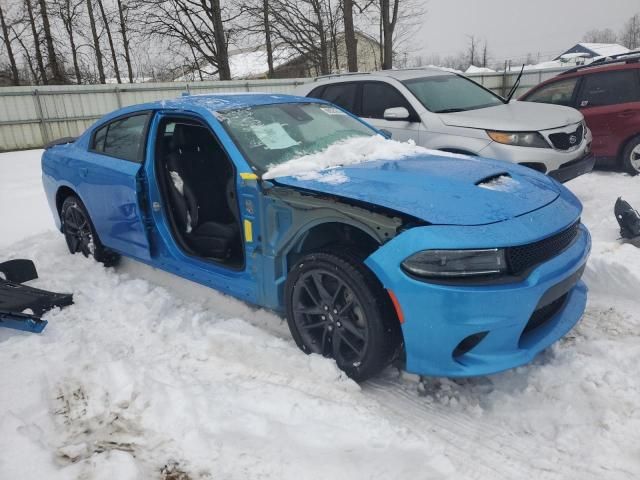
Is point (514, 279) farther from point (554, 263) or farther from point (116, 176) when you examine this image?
point (116, 176)

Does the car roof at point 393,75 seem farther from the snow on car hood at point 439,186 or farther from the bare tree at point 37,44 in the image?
the bare tree at point 37,44

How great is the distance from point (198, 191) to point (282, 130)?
36.9 inches

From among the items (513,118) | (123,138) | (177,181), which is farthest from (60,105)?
(513,118)

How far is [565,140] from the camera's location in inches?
216

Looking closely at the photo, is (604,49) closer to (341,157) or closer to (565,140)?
(565,140)

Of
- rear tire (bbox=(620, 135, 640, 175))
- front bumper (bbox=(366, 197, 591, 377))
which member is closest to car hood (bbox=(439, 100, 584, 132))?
rear tire (bbox=(620, 135, 640, 175))

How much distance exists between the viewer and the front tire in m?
2.42

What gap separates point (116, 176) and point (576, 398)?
346 centimetres

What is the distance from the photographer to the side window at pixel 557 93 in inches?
305

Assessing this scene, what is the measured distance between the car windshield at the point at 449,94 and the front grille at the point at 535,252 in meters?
3.61

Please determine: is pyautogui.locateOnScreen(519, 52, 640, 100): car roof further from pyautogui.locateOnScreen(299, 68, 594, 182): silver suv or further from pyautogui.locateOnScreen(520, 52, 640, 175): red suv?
pyautogui.locateOnScreen(299, 68, 594, 182): silver suv

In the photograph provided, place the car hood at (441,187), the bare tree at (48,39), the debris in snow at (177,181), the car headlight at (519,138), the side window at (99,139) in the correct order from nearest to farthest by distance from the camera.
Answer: the car hood at (441,187) → the debris in snow at (177,181) → the side window at (99,139) → the car headlight at (519,138) → the bare tree at (48,39)

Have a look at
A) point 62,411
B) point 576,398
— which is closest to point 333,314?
point 576,398

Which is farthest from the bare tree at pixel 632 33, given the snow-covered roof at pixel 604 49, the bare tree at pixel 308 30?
the bare tree at pixel 308 30
